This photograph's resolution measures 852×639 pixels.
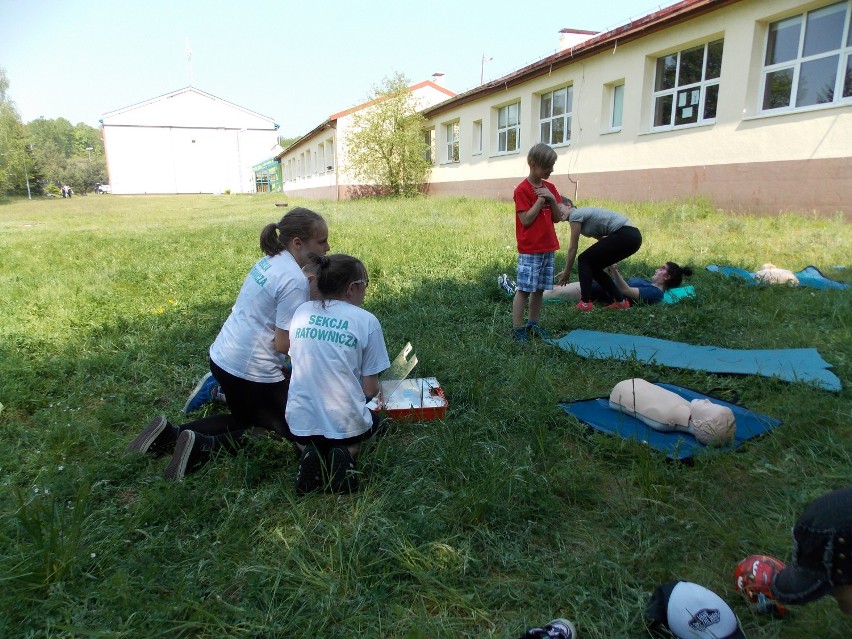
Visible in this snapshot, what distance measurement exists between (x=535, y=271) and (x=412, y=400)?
1.77m

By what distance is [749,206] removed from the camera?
9.92m

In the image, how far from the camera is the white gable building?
49000mm

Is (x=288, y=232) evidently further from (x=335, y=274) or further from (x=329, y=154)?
(x=329, y=154)

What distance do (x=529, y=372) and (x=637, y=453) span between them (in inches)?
43.1

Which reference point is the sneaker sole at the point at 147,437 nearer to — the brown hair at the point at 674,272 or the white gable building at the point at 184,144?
the brown hair at the point at 674,272

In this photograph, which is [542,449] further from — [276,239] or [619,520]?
[276,239]

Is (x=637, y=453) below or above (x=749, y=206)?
below

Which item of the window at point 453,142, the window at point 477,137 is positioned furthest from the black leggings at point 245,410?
the window at point 453,142

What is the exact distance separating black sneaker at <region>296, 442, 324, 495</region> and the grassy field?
0.05 meters

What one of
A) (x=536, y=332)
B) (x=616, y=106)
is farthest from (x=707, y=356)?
(x=616, y=106)

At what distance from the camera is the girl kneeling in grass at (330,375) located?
2463mm

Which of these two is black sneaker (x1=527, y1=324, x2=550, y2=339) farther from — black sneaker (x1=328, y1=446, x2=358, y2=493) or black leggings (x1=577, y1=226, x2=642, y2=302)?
black sneaker (x1=328, y1=446, x2=358, y2=493)

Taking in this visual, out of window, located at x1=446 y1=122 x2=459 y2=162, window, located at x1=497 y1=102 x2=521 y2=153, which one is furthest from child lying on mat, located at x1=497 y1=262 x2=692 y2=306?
window, located at x1=446 y1=122 x2=459 y2=162

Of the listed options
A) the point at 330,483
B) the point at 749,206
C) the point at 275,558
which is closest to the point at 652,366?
the point at 330,483
